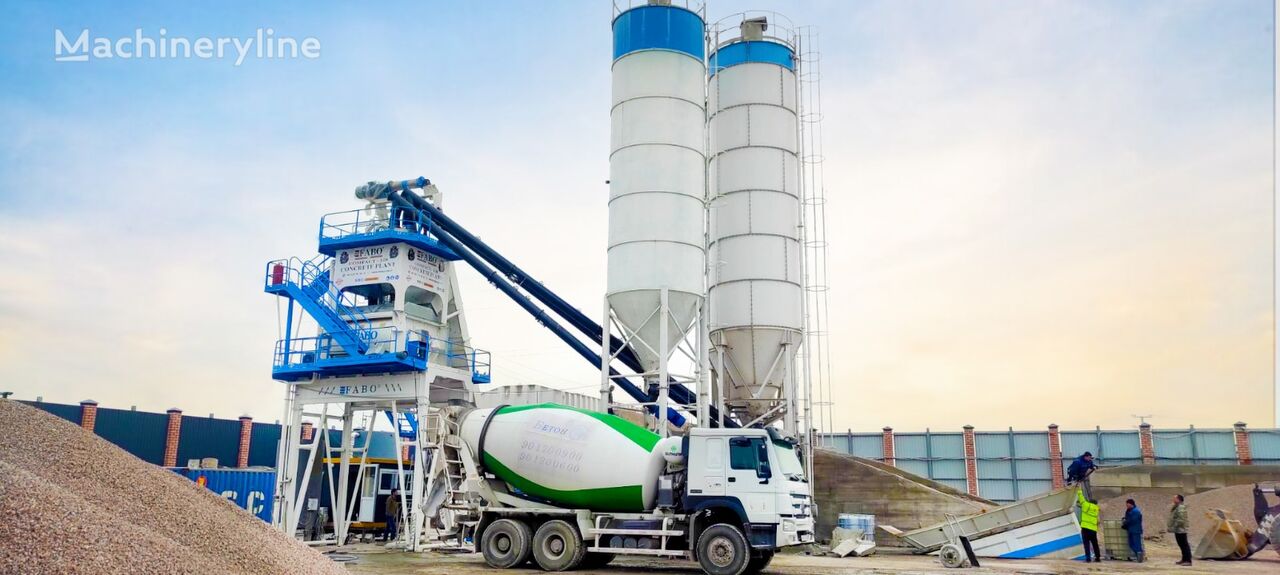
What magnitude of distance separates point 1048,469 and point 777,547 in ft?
108

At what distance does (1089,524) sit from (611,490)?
33.5 ft

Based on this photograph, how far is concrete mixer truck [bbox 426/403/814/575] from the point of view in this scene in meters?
14.8

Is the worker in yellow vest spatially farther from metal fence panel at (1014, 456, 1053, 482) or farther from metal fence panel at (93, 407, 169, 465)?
metal fence panel at (93, 407, 169, 465)

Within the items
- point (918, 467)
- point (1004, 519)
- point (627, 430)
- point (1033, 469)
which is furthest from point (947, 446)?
point (627, 430)

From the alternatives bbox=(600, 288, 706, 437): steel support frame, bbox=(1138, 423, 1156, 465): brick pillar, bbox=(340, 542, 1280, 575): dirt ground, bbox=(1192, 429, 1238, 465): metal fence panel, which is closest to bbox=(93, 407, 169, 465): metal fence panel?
bbox=(340, 542, 1280, 575): dirt ground

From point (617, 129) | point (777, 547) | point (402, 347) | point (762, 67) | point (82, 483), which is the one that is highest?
point (762, 67)

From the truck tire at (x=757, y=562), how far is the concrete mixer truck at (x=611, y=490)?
0.04 meters

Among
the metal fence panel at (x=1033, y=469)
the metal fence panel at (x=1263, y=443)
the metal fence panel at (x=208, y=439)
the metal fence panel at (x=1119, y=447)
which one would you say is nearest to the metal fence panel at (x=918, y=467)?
the metal fence panel at (x=1033, y=469)

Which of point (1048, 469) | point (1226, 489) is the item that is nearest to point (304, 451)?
point (1226, 489)

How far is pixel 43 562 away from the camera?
6.90m

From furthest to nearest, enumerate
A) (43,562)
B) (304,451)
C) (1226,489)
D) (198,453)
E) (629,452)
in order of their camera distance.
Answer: (198,453), (304,451), (1226,489), (629,452), (43,562)

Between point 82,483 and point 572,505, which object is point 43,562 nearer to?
point 82,483

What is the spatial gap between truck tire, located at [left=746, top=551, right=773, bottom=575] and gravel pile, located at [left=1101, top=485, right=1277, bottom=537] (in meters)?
12.7

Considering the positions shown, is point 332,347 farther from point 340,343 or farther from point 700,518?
point 700,518
